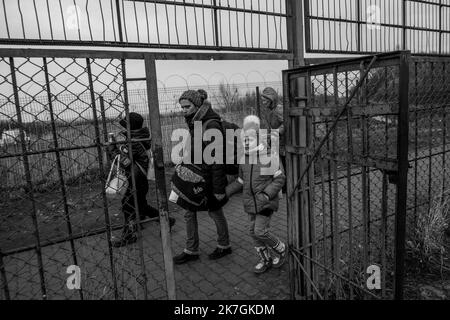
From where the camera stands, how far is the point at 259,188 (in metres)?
3.83

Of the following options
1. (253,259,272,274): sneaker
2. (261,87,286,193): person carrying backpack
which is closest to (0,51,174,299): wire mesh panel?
(253,259,272,274): sneaker

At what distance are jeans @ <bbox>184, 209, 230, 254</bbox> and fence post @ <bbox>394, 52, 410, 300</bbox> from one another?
2438 mm

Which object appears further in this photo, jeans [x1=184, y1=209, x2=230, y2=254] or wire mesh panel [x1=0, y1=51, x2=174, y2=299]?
jeans [x1=184, y1=209, x2=230, y2=254]

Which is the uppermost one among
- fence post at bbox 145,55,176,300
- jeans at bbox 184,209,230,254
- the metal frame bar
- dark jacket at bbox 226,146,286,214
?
the metal frame bar

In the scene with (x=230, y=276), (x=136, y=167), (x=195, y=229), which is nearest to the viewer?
(x=230, y=276)

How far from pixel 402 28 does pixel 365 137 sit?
2.60 meters

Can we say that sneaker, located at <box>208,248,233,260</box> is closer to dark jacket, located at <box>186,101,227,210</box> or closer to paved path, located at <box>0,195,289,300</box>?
paved path, located at <box>0,195,289,300</box>

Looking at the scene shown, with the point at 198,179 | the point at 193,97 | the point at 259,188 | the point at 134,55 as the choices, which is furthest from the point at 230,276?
the point at 134,55

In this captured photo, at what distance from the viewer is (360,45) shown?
3.80m

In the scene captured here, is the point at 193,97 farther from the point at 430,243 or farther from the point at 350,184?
the point at 430,243

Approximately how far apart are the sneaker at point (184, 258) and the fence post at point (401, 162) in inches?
107

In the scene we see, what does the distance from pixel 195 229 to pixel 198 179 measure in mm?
706

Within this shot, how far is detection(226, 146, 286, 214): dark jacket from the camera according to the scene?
3.80 metres

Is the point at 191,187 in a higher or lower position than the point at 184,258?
higher
